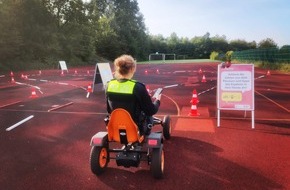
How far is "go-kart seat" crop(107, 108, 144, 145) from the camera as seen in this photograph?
16.4 ft

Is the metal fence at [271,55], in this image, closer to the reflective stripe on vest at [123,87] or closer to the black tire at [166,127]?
the black tire at [166,127]

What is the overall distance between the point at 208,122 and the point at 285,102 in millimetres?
4961

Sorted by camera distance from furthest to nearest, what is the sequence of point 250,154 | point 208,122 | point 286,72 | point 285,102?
1. point 286,72
2. point 285,102
3. point 208,122
4. point 250,154

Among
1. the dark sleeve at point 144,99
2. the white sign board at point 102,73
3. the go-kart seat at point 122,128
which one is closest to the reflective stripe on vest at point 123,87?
the dark sleeve at point 144,99

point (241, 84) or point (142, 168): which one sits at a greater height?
point (241, 84)

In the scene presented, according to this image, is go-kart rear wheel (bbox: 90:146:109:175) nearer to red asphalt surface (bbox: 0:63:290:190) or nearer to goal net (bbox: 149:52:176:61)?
→ red asphalt surface (bbox: 0:63:290:190)

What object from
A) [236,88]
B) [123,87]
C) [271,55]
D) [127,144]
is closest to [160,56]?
[271,55]

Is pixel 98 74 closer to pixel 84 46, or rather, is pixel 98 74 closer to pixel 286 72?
pixel 286 72

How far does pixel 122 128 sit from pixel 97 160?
659mm

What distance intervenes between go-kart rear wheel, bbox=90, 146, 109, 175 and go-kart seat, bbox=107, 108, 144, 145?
0.98 ft

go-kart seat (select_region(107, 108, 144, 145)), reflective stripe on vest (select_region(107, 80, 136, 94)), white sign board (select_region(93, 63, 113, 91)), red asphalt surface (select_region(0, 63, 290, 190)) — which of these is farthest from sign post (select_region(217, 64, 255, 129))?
white sign board (select_region(93, 63, 113, 91))

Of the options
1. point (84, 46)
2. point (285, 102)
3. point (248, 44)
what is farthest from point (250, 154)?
point (248, 44)

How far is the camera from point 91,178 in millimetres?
5273

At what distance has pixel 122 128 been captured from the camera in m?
5.07
